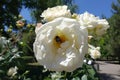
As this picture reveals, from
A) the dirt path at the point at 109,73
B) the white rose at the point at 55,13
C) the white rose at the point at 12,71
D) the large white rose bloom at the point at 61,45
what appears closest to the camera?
the large white rose bloom at the point at 61,45

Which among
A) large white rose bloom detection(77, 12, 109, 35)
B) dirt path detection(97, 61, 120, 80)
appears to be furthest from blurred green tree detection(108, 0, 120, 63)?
large white rose bloom detection(77, 12, 109, 35)

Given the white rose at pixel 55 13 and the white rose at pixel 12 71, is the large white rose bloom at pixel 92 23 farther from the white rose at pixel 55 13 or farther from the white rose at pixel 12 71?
the white rose at pixel 12 71

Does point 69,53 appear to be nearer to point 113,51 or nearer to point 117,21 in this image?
point 117,21

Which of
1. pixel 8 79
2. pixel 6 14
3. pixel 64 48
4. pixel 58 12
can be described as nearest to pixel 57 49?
pixel 64 48

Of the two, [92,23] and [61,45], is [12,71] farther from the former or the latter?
[61,45]

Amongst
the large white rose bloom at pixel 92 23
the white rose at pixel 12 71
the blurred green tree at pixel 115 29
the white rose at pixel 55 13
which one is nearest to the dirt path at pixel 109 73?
the blurred green tree at pixel 115 29

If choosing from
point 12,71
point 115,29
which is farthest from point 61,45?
point 115,29

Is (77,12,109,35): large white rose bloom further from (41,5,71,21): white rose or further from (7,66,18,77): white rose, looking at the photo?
(7,66,18,77): white rose
